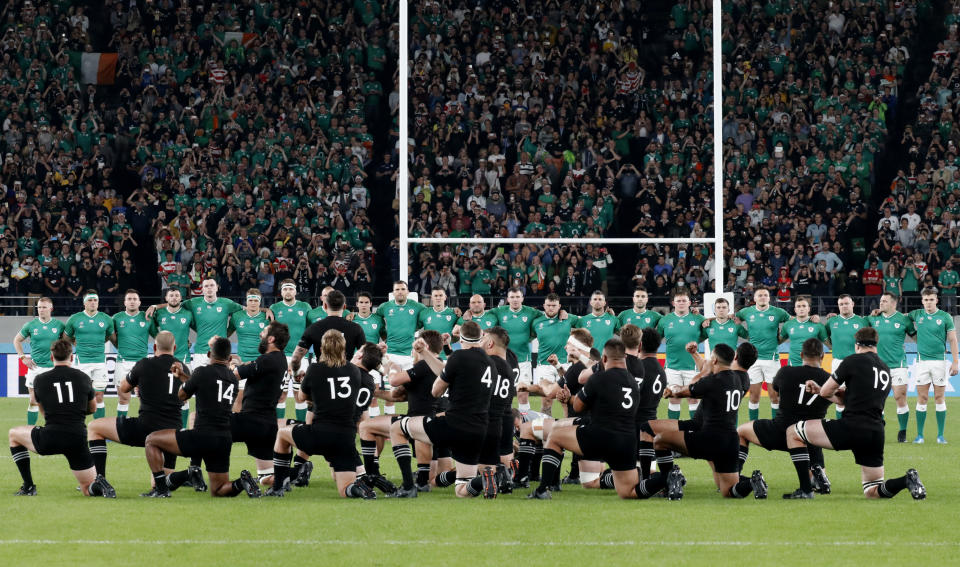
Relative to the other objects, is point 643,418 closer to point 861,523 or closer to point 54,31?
point 861,523

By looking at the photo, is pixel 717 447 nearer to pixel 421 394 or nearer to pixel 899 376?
pixel 421 394

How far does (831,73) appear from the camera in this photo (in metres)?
28.6

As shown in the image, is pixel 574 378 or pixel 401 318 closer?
pixel 574 378

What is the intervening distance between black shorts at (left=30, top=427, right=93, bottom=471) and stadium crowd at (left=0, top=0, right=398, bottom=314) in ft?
42.2

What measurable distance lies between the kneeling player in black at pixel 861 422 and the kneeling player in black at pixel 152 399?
503 cm

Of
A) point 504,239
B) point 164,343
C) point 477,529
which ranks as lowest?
point 477,529

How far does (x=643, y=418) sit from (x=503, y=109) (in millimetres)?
16917

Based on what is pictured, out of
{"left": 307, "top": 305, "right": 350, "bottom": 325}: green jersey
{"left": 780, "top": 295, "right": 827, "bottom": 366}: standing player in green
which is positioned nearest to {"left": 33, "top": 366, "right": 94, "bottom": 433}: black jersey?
{"left": 307, "top": 305, "right": 350, "bottom": 325}: green jersey

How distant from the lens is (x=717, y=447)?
1115 centimetres

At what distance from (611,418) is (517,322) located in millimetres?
6039

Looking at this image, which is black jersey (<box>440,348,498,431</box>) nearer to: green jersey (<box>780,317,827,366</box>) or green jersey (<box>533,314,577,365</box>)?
green jersey (<box>533,314,577,365</box>)

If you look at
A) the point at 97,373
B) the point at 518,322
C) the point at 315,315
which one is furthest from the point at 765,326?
the point at 97,373

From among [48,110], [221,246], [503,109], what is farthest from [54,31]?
[503,109]

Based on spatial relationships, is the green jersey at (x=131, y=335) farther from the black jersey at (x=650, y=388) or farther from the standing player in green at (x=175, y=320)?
the black jersey at (x=650, y=388)
